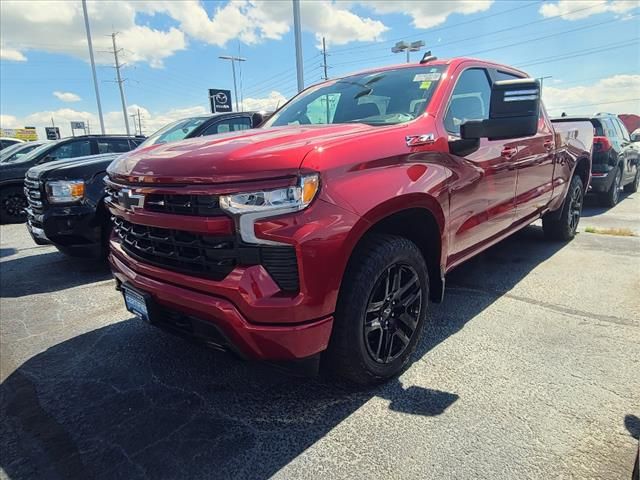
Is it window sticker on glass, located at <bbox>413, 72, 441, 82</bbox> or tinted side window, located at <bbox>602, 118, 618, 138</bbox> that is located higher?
window sticker on glass, located at <bbox>413, 72, 441, 82</bbox>

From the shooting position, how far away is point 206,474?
6.39ft

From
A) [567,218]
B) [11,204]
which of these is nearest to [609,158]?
[567,218]

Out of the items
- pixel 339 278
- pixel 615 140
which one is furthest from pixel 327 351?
pixel 615 140

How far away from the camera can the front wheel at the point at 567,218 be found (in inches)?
210

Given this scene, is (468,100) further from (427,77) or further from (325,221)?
(325,221)

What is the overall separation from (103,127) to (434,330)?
35.9 metres

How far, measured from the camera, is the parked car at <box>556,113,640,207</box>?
319 inches

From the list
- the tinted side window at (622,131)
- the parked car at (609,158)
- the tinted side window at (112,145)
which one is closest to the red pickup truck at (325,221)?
the parked car at (609,158)

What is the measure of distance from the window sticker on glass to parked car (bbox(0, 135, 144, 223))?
7.64 m

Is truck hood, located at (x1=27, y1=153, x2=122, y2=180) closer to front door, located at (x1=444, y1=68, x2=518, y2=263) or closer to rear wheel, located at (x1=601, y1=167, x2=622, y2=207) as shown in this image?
front door, located at (x1=444, y1=68, x2=518, y2=263)

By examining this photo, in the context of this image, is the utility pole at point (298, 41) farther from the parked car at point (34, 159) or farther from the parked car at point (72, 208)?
the parked car at point (72, 208)

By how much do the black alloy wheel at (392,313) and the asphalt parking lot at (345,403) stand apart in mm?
240

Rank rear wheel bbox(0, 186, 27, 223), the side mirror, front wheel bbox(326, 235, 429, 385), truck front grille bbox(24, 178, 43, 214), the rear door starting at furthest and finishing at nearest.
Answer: rear wheel bbox(0, 186, 27, 223)
truck front grille bbox(24, 178, 43, 214)
the rear door
the side mirror
front wheel bbox(326, 235, 429, 385)

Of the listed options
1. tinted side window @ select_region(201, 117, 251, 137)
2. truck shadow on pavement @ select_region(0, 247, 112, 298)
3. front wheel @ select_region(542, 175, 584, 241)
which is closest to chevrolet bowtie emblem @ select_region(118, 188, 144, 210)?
truck shadow on pavement @ select_region(0, 247, 112, 298)
